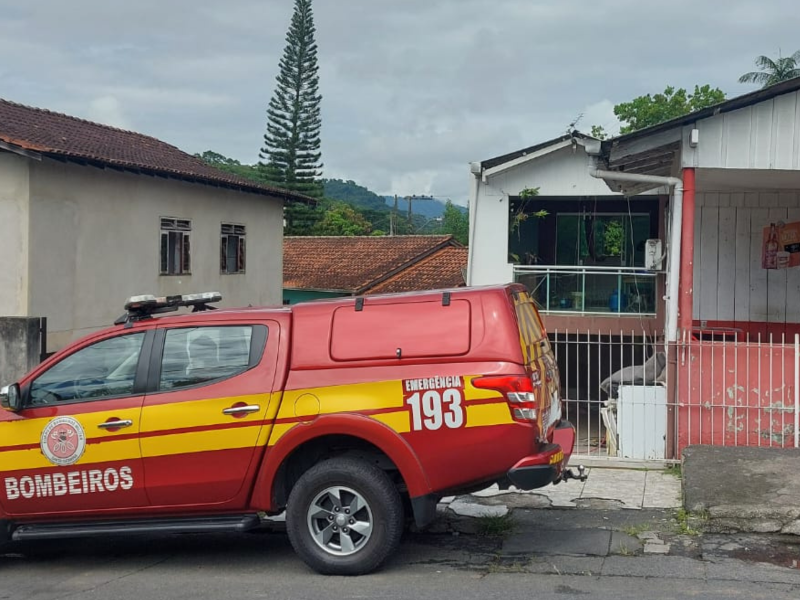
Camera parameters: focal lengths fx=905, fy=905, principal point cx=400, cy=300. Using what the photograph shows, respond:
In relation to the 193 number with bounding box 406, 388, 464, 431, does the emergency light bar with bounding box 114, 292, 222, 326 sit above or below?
above

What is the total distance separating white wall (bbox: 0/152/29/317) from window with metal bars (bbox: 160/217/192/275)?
4.26 metres

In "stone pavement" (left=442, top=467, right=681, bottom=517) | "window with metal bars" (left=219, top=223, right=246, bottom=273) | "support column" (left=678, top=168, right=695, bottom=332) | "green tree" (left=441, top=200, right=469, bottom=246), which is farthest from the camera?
"green tree" (left=441, top=200, right=469, bottom=246)

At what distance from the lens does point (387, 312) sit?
19.9 feet

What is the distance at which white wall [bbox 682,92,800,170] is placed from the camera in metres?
9.58

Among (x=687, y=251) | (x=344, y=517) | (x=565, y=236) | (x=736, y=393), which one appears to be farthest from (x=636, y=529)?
(x=565, y=236)

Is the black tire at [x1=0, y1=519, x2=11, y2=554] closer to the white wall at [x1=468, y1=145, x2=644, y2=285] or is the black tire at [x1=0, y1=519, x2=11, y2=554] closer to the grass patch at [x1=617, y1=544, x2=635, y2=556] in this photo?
the grass patch at [x1=617, y1=544, x2=635, y2=556]

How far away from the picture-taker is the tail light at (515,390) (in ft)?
18.5

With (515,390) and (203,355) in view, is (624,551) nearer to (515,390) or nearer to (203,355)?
(515,390)

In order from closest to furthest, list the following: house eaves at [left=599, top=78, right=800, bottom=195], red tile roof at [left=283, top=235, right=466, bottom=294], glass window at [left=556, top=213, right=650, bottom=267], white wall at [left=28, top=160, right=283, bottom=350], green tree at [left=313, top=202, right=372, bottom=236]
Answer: house eaves at [left=599, top=78, right=800, bottom=195] < white wall at [left=28, top=160, right=283, bottom=350] < glass window at [left=556, top=213, right=650, bottom=267] < red tile roof at [left=283, top=235, right=466, bottom=294] < green tree at [left=313, top=202, right=372, bottom=236]

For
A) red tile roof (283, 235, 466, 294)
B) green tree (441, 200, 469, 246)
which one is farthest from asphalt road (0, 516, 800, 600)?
green tree (441, 200, 469, 246)

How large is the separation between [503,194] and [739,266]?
14.7 feet

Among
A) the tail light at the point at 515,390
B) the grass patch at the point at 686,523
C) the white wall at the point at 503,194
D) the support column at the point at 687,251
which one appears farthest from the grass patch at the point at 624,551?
the white wall at the point at 503,194

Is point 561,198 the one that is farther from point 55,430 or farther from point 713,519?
point 55,430

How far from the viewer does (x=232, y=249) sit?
22.1 m
